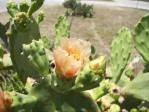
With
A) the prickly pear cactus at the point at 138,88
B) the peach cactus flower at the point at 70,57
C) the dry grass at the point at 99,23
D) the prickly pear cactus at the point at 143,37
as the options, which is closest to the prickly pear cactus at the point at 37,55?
the peach cactus flower at the point at 70,57

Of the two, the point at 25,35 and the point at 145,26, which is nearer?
the point at 25,35

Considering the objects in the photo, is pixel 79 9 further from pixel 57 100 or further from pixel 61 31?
pixel 57 100

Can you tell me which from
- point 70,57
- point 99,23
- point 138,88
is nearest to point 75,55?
point 70,57

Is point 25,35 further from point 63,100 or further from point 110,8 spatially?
point 110,8

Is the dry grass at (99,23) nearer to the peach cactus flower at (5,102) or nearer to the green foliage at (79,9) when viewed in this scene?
the green foliage at (79,9)

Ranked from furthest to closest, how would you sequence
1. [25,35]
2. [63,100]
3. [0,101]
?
[25,35]
[63,100]
[0,101]

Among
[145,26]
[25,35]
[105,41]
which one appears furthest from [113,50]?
[105,41]
